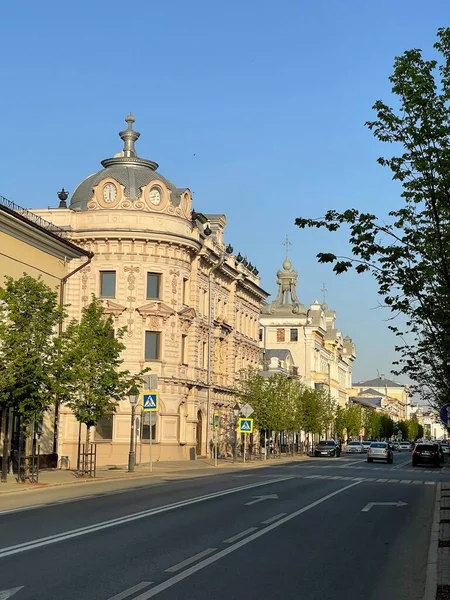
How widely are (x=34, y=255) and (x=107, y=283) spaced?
48.5ft

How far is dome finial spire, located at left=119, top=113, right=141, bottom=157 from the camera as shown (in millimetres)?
57153

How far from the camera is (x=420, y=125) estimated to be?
14281 mm

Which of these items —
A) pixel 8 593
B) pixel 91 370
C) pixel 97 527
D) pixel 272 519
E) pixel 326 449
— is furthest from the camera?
pixel 326 449

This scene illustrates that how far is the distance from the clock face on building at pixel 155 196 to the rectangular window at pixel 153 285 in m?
4.10

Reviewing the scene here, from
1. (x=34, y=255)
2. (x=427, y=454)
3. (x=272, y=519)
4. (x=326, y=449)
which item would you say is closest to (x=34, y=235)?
(x=34, y=255)

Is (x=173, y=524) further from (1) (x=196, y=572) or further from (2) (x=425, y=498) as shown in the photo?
(2) (x=425, y=498)

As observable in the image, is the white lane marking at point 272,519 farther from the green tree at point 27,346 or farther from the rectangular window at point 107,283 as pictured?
the rectangular window at point 107,283

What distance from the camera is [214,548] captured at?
13.8m

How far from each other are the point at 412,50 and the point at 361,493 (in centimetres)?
1649

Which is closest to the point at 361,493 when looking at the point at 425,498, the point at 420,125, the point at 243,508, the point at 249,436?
the point at 425,498

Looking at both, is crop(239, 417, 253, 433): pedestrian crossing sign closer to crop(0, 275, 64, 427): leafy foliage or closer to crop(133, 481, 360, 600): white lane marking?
crop(0, 275, 64, 427): leafy foliage

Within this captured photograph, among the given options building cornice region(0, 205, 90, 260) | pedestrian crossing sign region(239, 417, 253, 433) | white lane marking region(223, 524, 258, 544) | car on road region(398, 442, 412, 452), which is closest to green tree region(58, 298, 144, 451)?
building cornice region(0, 205, 90, 260)

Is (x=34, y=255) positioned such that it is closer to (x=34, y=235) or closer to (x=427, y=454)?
(x=34, y=235)

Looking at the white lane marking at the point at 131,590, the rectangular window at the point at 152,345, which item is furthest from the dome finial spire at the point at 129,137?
the white lane marking at the point at 131,590
